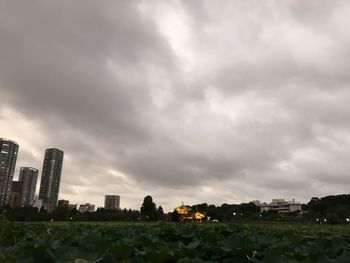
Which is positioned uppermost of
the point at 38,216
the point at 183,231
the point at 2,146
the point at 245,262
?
the point at 2,146

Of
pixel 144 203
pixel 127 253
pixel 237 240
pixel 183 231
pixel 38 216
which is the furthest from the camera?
pixel 144 203

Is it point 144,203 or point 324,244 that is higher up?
point 144,203

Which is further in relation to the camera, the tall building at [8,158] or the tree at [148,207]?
the tree at [148,207]

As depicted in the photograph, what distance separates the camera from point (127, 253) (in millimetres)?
4324

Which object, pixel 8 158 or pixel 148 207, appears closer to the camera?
pixel 8 158

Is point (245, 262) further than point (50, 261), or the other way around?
point (245, 262)

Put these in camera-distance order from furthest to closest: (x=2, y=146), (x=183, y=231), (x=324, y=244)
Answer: (x=2, y=146) < (x=183, y=231) < (x=324, y=244)

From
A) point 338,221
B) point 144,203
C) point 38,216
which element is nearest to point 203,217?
point 144,203

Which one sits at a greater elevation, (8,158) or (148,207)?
(8,158)

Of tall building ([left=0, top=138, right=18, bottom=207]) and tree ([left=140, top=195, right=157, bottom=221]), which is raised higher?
tall building ([left=0, top=138, right=18, bottom=207])

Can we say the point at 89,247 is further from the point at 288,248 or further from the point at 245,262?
the point at 288,248

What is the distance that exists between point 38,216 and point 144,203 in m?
45.0

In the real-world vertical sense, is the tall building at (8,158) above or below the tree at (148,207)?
above

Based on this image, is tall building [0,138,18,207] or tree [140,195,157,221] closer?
tall building [0,138,18,207]
